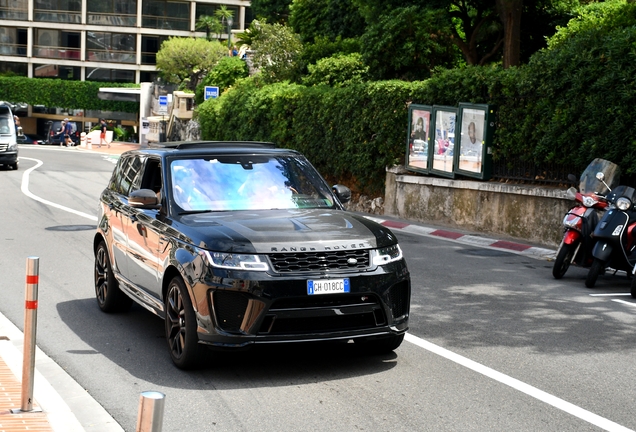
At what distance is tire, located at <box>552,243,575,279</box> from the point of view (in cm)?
1246

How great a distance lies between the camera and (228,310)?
277 inches

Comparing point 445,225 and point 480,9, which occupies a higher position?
point 480,9

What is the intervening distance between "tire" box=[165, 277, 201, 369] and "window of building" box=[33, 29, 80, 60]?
87.0 metres

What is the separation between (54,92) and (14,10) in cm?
899

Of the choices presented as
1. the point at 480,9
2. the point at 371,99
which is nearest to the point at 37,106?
the point at 480,9

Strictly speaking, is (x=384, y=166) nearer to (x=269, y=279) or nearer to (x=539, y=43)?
(x=539, y=43)

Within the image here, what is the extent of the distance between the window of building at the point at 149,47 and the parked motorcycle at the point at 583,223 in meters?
82.1

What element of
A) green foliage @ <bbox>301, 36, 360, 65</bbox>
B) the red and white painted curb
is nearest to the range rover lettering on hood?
the red and white painted curb

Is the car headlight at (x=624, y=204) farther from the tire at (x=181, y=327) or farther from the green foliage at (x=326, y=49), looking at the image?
the green foliage at (x=326, y=49)

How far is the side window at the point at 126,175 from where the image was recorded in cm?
943

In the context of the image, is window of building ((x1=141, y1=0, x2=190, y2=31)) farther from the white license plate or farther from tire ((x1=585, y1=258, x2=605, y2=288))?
the white license plate

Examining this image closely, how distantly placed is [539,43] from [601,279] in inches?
811

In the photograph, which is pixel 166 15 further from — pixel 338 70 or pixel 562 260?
pixel 562 260

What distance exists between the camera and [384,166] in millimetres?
22375
